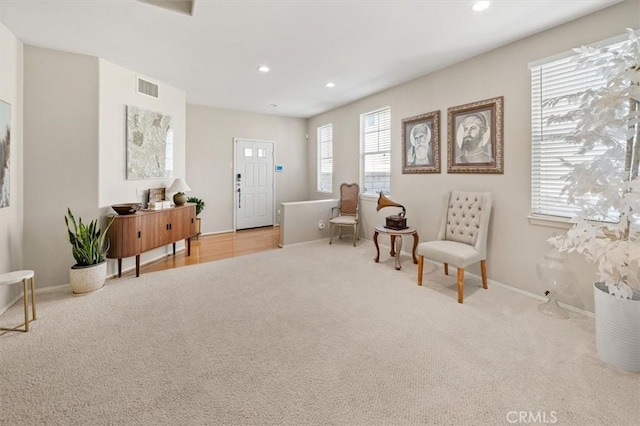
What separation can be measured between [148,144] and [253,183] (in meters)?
2.73

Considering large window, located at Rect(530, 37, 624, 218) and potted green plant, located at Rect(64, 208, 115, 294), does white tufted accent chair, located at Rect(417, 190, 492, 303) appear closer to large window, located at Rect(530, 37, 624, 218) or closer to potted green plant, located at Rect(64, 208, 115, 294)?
large window, located at Rect(530, 37, 624, 218)

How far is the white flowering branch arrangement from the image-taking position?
181cm

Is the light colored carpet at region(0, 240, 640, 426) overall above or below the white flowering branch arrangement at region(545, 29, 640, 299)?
below

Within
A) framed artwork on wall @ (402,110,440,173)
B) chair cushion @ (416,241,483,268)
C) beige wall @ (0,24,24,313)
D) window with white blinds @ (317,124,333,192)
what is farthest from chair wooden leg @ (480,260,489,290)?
beige wall @ (0,24,24,313)

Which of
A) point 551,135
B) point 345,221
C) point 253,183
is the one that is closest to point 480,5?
point 551,135

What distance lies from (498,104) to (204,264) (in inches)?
171

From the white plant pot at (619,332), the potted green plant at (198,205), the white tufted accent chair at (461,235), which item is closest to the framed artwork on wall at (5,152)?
the potted green plant at (198,205)

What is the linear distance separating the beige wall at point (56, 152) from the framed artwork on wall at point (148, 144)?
523 millimetres

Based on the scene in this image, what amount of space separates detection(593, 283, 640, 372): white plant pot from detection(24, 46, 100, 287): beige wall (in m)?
4.97

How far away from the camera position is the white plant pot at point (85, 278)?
3.06 meters

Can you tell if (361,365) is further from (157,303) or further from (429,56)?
(429,56)

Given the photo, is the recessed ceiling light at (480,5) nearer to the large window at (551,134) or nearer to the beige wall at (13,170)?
the large window at (551,134)

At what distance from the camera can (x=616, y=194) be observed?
5.98 ft

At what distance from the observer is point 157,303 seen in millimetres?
2898
